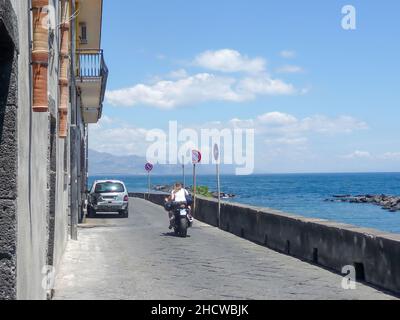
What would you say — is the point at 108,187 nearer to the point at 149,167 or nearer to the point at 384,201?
the point at 149,167

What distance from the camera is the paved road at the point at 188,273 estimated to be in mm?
9055

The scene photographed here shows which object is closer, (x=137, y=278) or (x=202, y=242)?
(x=137, y=278)

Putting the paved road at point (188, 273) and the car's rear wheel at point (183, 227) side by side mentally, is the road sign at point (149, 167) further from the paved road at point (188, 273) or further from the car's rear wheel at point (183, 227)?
the paved road at point (188, 273)

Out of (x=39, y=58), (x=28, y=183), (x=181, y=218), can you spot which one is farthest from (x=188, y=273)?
(x=181, y=218)

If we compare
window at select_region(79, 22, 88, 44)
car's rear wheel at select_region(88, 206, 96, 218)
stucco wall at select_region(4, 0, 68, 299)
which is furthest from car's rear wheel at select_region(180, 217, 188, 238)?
car's rear wheel at select_region(88, 206, 96, 218)

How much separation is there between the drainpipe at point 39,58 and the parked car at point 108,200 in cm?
2149

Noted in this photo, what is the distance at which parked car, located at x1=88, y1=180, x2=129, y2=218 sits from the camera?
89.2ft

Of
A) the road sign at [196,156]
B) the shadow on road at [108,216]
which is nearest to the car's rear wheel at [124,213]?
the shadow on road at [108,216]

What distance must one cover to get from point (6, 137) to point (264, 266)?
25.3ft

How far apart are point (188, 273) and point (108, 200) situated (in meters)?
16.8

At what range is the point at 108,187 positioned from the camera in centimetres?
2828
